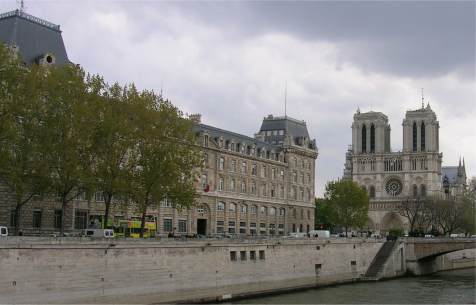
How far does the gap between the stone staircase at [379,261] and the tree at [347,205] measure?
69.4 ft

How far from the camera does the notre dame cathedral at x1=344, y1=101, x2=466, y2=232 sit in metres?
189

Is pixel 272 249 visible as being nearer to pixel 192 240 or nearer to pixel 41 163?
pixel 192 240

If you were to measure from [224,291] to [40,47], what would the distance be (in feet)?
99.6

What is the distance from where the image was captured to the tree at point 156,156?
65062 mm

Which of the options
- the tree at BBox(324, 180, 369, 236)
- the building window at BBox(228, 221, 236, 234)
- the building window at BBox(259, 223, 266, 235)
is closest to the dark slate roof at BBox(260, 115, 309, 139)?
the tree at BBox(324, 180, 369, 236)

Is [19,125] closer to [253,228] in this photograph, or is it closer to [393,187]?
[253,228]

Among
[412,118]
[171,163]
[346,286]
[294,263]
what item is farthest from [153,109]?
[412,118]

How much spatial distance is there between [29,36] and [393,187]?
464 ft

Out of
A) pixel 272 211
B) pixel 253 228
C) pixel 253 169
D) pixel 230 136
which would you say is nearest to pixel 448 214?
pixel 272 211

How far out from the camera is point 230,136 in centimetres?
10381

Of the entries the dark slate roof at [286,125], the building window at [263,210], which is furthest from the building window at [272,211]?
the dark slate roof at [286,125]

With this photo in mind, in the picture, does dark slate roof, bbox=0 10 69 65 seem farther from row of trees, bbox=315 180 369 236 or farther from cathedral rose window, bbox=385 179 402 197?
cathedral rose window, bbox=385 179 402 197

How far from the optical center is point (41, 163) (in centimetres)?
5556

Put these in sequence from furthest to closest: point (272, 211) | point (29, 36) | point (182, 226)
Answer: point (272, 211) < point (182, 226) < point (29, 36)
